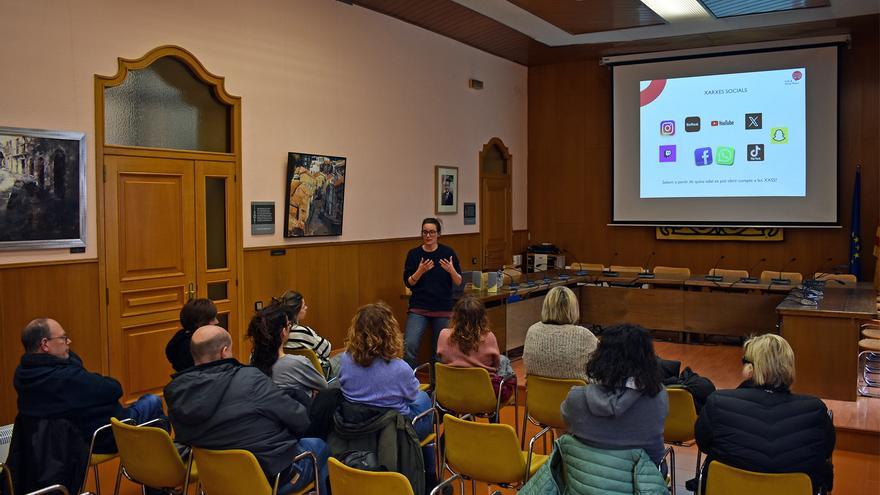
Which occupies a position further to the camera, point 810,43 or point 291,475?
point 810,43

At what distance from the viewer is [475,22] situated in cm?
892

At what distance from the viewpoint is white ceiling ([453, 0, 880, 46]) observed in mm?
8352

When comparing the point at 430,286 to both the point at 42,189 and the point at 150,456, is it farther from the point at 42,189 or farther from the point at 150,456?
the point at 150,456

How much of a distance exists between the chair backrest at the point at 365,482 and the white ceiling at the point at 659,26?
6.43 m

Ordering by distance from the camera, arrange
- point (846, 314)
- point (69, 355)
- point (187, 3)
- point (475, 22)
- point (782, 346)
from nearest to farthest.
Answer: point (782, 346), point (69, 355), point (846, 314), point (187, 3), point (475, 22)

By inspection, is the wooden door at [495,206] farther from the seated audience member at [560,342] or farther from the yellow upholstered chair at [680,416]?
the yellow upholstered chair at [680,416]

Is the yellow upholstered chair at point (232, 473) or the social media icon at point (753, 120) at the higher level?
the social media icon at point (753, 120)

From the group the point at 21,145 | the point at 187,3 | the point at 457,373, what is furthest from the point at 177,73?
the point at 457,373

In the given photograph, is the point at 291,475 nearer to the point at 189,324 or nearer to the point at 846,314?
the point at 189,324

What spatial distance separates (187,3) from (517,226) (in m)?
6.54

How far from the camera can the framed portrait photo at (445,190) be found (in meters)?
9.38

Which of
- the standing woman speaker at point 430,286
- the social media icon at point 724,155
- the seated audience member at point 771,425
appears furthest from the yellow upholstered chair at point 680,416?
the social media icon at point 724,155

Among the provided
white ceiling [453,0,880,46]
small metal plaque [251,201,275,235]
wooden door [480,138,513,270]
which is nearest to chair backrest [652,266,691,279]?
wooden door [480,138,513,270]

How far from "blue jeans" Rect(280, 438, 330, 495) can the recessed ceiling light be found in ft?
21.6
